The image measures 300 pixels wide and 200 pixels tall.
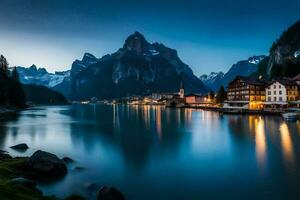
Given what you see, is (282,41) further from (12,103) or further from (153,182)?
(153,182)

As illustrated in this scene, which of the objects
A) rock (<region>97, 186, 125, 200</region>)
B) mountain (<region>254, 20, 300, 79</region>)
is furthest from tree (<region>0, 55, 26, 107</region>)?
mountain (<region>254, 20, 300, 79</region>)

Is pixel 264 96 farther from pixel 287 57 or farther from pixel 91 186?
pixel 91 186

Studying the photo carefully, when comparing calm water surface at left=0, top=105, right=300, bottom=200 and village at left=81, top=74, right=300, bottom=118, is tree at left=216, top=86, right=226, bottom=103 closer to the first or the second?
village at left=81, top=74, right=300, bottom=118

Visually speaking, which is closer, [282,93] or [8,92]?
[282,93]

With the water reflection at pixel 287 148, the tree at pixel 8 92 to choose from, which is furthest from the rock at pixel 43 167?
the tree at pixel 8 92

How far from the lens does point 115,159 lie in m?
38.1

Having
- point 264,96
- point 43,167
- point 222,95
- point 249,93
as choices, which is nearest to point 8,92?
point 249,93

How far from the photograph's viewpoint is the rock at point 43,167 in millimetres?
27984

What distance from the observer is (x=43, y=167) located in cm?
2820

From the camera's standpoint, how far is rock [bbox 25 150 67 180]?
28.0 meters

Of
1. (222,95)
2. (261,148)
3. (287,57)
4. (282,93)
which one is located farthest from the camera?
(222,95)

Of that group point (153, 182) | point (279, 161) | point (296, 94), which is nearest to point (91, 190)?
point (153, 182)

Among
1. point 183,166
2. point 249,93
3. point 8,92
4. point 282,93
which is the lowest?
point 183,166

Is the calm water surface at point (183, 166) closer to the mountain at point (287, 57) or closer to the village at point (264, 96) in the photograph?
the village at point (264, 96)
